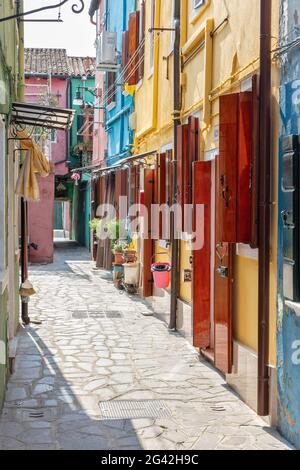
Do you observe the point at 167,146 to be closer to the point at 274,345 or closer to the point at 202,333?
the point at 202,333

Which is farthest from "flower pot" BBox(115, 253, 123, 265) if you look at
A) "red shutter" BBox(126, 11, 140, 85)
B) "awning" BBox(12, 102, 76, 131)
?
"awning" BBox(12, 102, 76, 131)

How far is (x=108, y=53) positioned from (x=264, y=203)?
499 inches

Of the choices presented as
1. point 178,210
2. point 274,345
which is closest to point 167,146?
point 178,210

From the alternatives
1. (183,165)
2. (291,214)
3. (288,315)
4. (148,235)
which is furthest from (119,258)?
(291,214)

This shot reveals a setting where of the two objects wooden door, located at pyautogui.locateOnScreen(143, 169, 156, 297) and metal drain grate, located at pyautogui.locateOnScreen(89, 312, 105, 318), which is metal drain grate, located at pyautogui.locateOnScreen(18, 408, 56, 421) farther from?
wooden door, located at pyautogui.locateOnScreen(143, 169, 156, 297)

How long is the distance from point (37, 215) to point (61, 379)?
14523 millimetres

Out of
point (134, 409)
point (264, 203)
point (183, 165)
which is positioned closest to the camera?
point (264, 203)

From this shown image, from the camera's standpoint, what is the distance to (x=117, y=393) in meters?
6.74

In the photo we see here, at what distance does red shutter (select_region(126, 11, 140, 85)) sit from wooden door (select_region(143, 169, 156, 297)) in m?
3.40

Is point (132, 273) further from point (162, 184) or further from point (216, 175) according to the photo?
point (216, 175)

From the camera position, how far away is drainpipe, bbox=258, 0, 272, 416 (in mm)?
5668

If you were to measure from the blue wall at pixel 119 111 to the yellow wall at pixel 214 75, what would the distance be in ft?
12.5

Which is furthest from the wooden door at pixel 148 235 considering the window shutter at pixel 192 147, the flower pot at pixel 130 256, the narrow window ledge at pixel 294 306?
the narrow window ledge at pixel 294 306

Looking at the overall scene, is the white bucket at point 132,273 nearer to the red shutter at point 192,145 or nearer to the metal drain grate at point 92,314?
the metal drain grate at point 92,314
